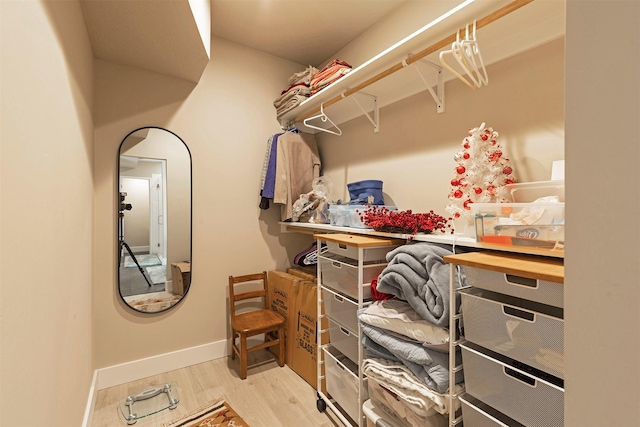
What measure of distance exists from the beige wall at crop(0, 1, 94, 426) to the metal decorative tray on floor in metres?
0.39

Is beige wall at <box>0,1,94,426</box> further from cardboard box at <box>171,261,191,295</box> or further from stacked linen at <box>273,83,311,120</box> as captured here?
stacked linen at <box>273,83,311,120</box>

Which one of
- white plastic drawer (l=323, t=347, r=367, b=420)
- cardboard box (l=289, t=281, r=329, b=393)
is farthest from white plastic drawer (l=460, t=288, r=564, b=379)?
cardboard box (l=289, t=281, r=329, b=393)

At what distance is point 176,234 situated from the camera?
226cm

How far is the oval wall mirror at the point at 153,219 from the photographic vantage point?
2084mm

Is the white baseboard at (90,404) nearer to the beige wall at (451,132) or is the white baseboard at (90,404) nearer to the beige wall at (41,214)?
the beige wall at (41,214)

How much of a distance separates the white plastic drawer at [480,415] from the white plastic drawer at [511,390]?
0.13 feet

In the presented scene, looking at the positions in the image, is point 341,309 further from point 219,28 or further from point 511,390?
point 219,28

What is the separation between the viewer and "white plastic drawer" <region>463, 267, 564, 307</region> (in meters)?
0.81

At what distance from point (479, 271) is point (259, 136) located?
2.11 meters

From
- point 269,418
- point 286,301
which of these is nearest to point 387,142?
point 286,301

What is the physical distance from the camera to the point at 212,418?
1.68m

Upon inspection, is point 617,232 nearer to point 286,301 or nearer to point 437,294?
point 437,294

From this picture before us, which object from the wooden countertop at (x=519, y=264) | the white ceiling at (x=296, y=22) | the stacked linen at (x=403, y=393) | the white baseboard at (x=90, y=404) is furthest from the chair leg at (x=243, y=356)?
the white ceiling at (x=296, y=22)

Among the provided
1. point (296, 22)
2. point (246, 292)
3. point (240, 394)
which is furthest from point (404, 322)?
point (296, 22)
